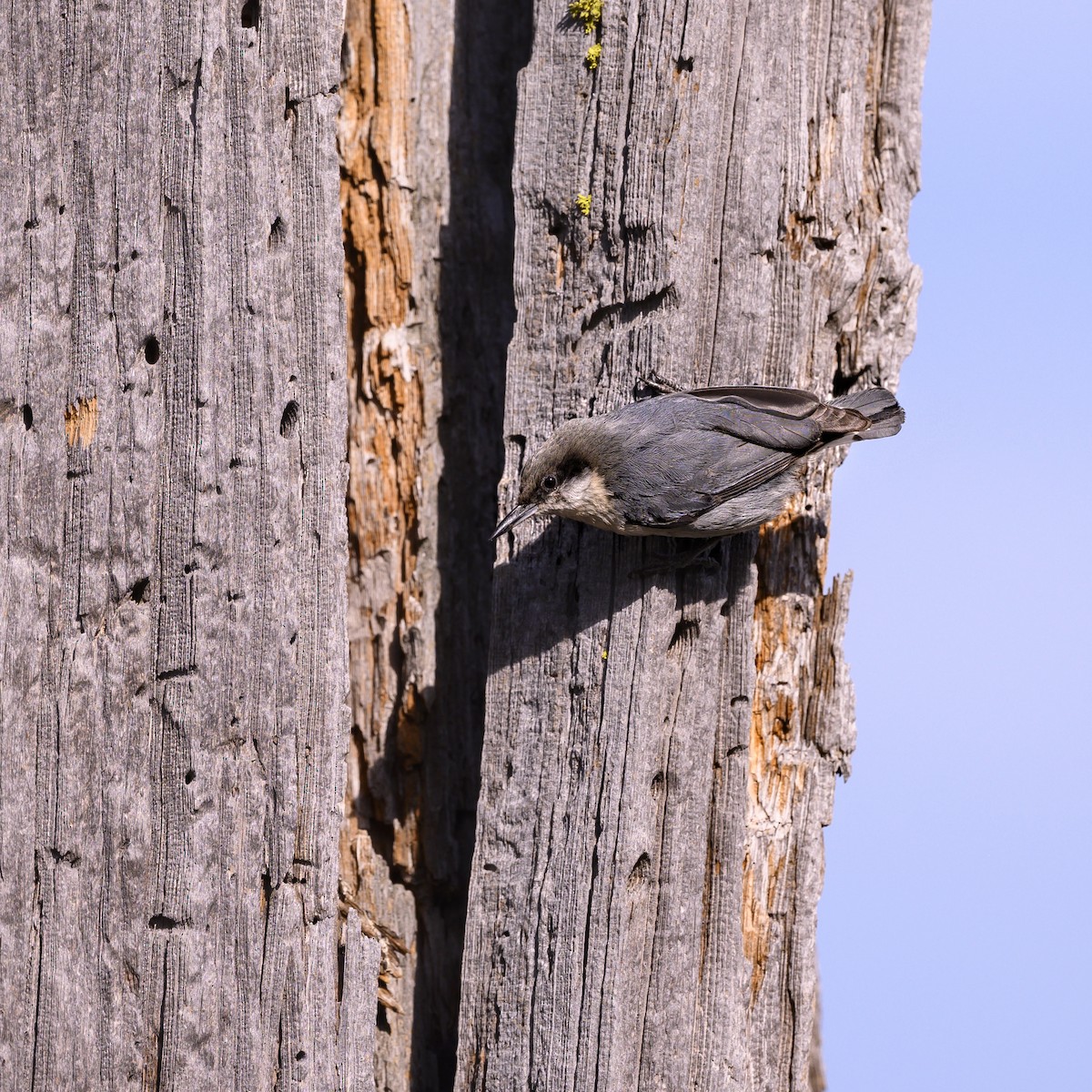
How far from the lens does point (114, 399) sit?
2.95 m

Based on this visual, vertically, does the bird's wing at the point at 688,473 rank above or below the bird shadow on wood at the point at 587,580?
above

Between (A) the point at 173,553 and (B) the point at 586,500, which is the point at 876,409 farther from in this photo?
A: (A) the point at 173,553

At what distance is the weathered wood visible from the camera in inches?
134

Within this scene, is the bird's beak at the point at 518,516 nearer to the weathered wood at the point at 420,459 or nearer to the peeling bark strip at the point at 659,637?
the peeling bark strip at the point at 659,637

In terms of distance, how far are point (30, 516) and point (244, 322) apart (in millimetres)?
793

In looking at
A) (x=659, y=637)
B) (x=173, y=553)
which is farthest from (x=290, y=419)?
(x=659, y=637)

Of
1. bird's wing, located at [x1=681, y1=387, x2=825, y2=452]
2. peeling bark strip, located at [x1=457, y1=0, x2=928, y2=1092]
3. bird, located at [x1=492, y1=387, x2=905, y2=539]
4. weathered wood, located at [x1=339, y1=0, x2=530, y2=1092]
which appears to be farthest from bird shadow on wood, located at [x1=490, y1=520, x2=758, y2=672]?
weathered wood, located at [x1=339, y1=0, x2=530, y2=1092]

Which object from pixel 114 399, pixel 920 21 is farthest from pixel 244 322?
pixel 920 21

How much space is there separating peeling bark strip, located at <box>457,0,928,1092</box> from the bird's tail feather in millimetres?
137

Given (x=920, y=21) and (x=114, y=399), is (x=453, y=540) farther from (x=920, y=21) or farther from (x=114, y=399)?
(x=920, y=21)

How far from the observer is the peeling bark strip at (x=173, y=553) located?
9.40 feet

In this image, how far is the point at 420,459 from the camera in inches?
137

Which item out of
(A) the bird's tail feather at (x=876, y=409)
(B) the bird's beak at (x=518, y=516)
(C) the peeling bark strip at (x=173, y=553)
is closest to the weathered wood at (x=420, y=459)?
(C) the peeling bark strip at (x=173, y=553)

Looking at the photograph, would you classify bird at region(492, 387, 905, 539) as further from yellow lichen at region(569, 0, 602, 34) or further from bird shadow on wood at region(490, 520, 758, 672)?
yellow lichen at region(569, 0, 602, 34)
